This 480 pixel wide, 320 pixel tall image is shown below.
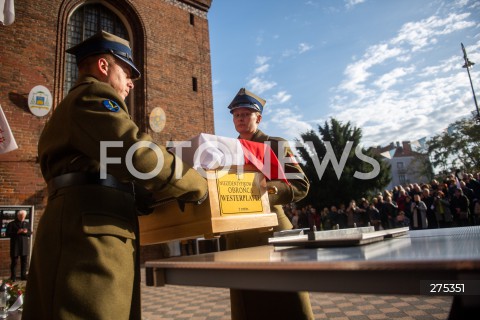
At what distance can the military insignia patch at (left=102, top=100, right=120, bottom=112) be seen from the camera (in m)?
1.39

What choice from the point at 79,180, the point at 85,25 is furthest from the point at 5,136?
the point at 85,25

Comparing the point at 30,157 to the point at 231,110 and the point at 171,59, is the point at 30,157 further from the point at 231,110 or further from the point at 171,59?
the point at 231,110

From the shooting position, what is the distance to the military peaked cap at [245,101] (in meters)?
2.67

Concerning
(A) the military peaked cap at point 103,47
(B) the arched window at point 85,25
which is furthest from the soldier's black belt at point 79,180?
(B) the arched window at point 85,25

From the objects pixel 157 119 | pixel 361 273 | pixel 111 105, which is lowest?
pixel 361 273

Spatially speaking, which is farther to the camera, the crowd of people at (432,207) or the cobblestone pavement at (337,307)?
the crowd of people at (432,207)

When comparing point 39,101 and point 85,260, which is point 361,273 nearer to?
point 85,260

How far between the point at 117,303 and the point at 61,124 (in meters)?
0.83

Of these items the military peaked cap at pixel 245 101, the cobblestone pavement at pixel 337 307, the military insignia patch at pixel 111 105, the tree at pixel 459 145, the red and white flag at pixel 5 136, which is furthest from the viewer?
the tree at pixel 459 145

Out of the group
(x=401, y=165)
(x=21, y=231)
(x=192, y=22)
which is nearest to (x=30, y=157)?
(x=21, y=231)

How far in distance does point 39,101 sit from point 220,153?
9.13 m

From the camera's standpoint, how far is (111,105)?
1414 mm

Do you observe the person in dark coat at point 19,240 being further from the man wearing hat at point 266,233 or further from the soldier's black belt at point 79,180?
the soldier's black belt at point 79,180

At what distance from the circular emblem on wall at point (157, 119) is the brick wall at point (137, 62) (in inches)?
5.8
